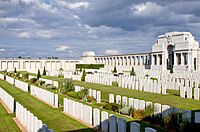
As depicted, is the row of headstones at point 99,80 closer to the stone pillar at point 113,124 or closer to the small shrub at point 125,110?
the small shrub at point 125,110

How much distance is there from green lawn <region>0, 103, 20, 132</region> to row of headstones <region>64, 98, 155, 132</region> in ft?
9.16

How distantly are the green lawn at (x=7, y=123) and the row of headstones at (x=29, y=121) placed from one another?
38 cm

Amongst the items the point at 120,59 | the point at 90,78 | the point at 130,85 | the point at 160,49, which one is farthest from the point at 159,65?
the point at 130,85

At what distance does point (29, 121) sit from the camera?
10.2m

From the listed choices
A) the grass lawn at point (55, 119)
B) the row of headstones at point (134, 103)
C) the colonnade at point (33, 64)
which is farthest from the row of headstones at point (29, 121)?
the colonnade at point (33, 64)

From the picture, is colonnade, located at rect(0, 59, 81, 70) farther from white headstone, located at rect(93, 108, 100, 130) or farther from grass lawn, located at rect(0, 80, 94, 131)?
white headstone, located at rect(93, 108, 100, 130)

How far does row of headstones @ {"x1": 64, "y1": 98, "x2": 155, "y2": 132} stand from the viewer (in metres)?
8.71

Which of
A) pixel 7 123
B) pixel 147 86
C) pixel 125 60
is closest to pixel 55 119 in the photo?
pixel 7 123

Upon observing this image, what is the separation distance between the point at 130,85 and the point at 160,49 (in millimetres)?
41675

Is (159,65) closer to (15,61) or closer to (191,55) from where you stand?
(191,55)

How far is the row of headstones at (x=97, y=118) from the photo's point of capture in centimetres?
871

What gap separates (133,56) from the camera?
3231 inches

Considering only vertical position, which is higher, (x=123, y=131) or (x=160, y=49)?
(x=160, y=49)

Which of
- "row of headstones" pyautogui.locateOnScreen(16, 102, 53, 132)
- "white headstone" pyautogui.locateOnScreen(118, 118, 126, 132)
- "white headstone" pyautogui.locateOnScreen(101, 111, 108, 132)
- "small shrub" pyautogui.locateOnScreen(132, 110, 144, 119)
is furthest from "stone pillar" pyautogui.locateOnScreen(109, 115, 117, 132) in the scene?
"small shrub" pyautogui.locateOnScreen(132, 110, 144, 119)
